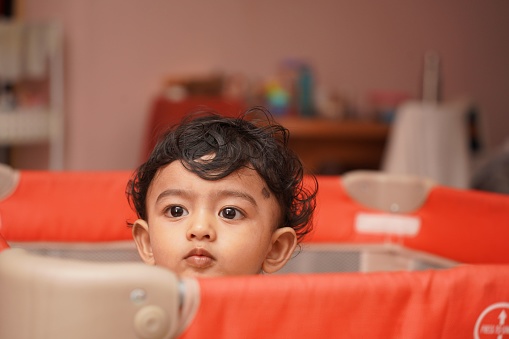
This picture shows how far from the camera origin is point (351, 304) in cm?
90

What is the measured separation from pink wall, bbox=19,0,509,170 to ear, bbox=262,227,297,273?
8.89 ft

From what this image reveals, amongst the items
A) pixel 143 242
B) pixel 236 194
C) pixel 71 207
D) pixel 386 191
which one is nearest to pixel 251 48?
pixel 386 191

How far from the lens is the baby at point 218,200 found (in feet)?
3.57

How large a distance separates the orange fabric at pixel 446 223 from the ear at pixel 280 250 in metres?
0.40

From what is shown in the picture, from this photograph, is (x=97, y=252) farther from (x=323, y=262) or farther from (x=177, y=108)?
(x=177, y=108)

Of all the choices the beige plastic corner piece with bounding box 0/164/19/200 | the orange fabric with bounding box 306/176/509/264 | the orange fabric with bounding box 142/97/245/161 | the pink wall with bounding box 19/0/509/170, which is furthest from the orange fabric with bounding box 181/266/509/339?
the pink wall with bounding box 19/0/509/170

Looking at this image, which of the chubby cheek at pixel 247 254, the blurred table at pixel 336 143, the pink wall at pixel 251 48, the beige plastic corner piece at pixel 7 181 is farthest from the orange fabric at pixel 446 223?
the pink wall at pixel 251 48

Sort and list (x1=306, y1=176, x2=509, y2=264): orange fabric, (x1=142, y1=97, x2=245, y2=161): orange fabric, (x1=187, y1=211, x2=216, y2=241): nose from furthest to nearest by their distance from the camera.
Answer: (x1=142, y1=97, x2=245, y2=161): orange fabric
(x1=306, y1=176, x2=509, y2=264): orange fabric
(x1=187, y1=211, x2=216, y2=241): nose

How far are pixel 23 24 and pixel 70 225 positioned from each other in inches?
81.3

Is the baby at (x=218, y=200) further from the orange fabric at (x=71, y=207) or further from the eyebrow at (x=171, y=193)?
the orange fabric at (x=71, y=207)

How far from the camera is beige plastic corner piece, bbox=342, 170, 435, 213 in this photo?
1.70 metres

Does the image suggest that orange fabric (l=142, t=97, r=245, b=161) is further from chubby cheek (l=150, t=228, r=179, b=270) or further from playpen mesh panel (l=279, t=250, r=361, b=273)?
chubby cheek (l=150, t=228, r=179, b=270)

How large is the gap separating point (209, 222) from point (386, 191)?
73 centimetres

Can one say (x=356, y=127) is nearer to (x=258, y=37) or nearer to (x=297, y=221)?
(x=258, y=37)
